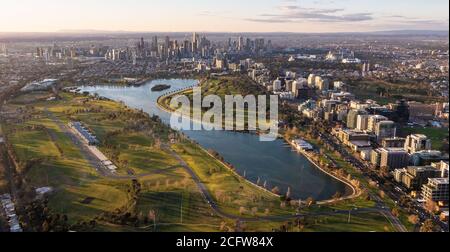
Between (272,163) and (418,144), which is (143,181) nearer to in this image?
(272,163)

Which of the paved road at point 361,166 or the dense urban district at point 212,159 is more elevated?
the dense urban district at point 212,159

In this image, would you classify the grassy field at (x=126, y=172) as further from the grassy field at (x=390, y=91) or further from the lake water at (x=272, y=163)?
the grassy field at (x=390, y=91)

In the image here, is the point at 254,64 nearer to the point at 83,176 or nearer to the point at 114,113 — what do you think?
the point at 114,113

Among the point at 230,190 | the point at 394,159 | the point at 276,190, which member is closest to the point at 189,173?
the point at 230,190

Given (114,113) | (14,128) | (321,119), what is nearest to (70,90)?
(114,113)

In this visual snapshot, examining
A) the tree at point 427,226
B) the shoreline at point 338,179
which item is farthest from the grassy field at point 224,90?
the tree at point 427,226

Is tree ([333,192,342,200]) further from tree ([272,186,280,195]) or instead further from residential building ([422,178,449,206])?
residential building ([422,178,449,206])
